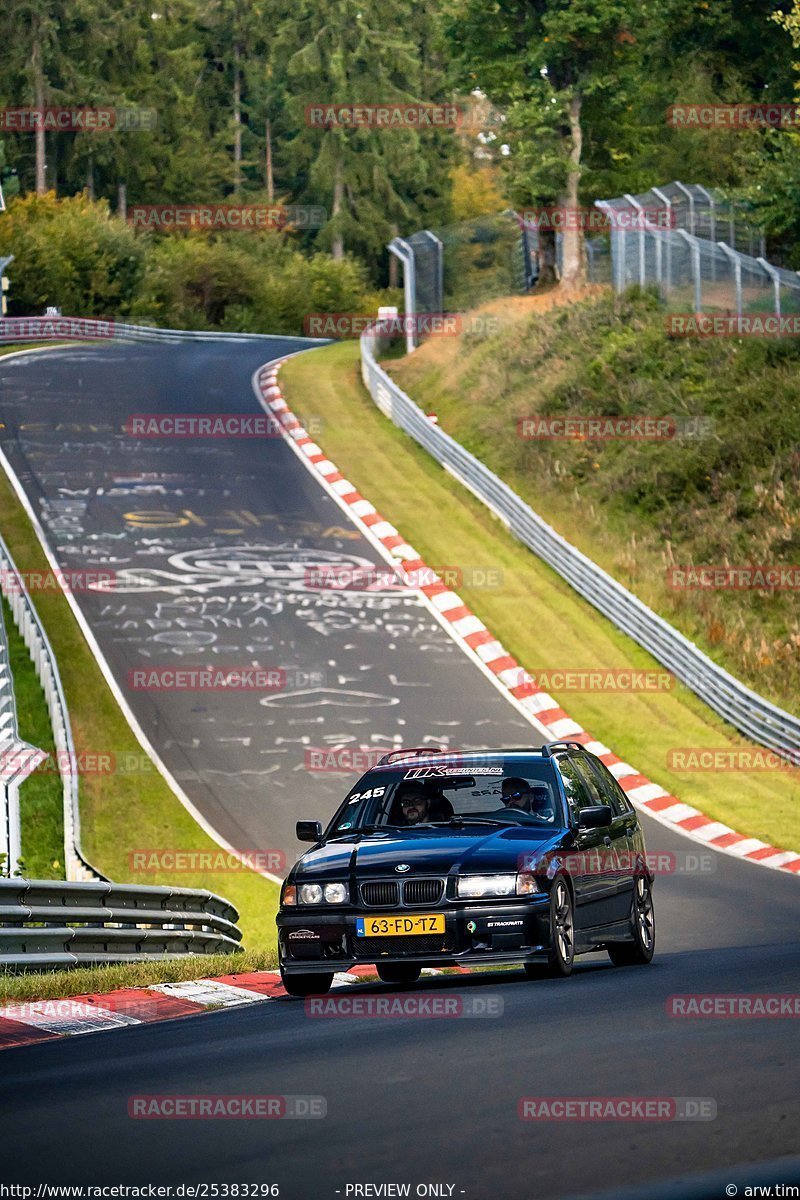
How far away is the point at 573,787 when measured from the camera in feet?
39.1

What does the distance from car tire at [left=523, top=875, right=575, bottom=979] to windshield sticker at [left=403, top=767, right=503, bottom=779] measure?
1022 mm

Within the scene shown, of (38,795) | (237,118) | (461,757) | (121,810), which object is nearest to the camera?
(461,757)

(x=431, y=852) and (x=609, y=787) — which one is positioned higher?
(x=431, y=852)

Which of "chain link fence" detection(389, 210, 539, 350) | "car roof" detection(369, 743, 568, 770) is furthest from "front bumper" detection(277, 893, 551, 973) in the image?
"chain link fence" detection(389, 210, 539, 350)

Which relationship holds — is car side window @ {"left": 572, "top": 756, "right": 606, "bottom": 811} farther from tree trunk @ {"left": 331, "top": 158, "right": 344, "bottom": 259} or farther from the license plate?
tree trunk @ {"left": 331, "top": 158, "right": 344, "bottom": 259}

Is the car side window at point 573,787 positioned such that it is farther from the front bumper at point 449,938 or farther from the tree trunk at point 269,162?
the tree trunk at point 269,162

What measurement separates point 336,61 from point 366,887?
92868mm

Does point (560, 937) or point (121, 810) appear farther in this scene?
point (121, 810)

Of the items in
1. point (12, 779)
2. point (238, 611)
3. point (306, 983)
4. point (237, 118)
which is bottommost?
point (238, 611)

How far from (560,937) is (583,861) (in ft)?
2.09

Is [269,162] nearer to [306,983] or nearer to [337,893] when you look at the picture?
[306,983]

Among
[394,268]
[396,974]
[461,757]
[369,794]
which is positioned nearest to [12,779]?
[369,794]

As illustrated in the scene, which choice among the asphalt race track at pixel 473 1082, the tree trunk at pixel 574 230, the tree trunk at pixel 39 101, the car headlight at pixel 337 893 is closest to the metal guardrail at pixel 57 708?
the asphalt race track at pixel 473 1082

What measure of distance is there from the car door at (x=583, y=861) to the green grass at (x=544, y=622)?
1094 cm
